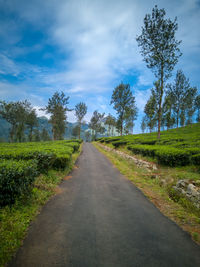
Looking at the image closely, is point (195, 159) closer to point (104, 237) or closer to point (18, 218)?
point (104, 237)

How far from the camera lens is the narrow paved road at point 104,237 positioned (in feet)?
7.59

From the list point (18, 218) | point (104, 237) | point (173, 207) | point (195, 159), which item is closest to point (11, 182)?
point (18, 218)

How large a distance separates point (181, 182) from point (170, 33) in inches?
736

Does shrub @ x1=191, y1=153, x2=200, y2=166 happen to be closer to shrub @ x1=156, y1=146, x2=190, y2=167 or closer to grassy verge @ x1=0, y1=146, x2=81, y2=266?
shrub @ x1=156, y1=146, x2=190, y2=167

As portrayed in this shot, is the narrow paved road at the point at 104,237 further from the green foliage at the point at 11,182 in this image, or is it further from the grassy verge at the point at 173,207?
the green foliage at the point at 11,182

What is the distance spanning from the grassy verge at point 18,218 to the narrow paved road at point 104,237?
0.59 ft

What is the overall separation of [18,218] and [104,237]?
2366 millimetres

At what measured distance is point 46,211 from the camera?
3912mm

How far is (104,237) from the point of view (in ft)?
9.53

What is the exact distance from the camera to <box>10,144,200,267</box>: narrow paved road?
2.31m

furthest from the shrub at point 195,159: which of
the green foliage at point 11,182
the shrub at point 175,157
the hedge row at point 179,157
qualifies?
the green foliage at point 11,182

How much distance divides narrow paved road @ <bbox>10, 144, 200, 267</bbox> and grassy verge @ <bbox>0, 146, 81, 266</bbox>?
0.18 m

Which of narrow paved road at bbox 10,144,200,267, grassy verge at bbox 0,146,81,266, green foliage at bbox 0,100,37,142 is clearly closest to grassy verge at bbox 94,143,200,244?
narrow paved road at bbox 10,144,200,267

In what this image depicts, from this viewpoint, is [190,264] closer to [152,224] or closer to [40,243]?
[152,224]
